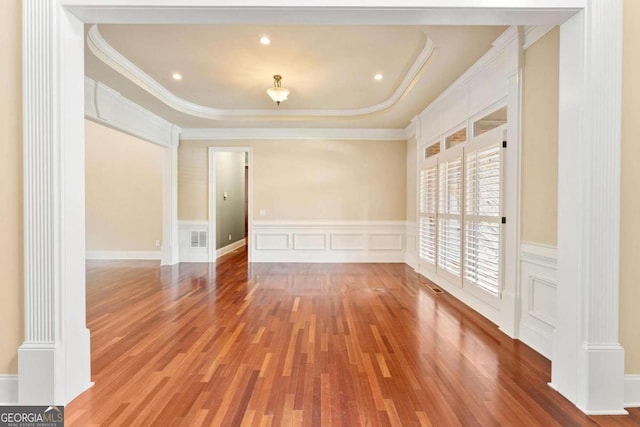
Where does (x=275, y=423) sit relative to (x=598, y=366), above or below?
A: below

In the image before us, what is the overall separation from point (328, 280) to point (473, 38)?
401 centimetres

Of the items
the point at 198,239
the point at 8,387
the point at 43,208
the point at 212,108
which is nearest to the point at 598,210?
the point at 43,208

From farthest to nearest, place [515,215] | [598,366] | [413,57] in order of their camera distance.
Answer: [413,57] → [515,215] → [598,366]

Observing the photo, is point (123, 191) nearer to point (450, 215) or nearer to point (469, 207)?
point (450, 215)

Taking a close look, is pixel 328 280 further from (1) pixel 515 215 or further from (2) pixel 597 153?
(2) pixel 597 153

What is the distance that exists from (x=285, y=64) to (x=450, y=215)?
319 cm

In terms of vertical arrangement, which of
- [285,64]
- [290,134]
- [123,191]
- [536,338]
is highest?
[285,64]

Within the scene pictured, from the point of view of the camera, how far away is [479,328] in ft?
10.9

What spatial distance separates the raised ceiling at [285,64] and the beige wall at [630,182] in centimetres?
128

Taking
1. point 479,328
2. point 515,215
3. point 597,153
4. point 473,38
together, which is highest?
point 473,38

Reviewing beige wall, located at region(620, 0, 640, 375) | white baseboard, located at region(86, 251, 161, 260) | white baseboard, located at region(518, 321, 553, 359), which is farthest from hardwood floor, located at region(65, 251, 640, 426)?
white baseboard, located at region(86, 251, 161, 260)

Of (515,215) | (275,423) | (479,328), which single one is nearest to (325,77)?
(515,215)

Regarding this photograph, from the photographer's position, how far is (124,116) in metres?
5.24

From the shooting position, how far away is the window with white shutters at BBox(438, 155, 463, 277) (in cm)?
438
